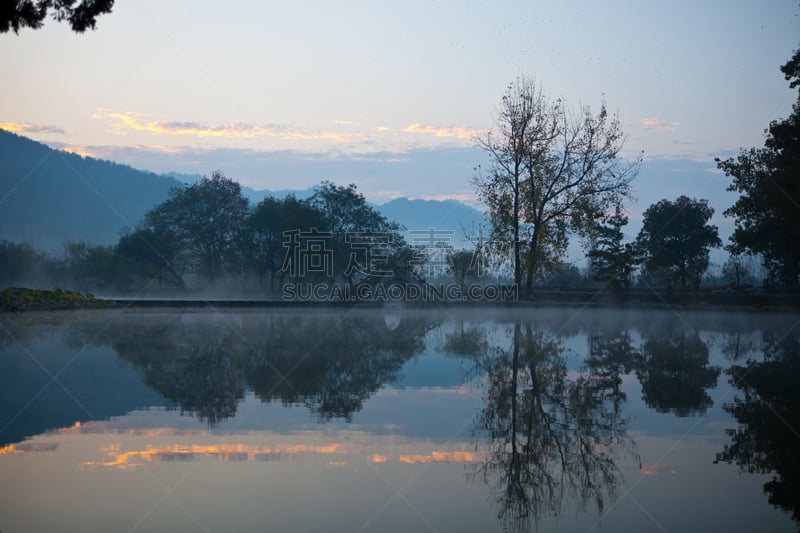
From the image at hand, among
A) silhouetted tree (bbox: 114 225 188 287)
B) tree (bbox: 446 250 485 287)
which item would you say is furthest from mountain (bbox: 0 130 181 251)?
tree (bbox: 446 250 485 287)

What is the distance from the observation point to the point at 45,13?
21.4ft

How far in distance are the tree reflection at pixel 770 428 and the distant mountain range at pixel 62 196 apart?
4381 inches

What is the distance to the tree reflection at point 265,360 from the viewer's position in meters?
8.16

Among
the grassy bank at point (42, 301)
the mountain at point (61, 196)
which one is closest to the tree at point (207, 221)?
the grassy bank at point (42, 301)

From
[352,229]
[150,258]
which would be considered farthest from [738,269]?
[150,258]

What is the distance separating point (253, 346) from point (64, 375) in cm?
431

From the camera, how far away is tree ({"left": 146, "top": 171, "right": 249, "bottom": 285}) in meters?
50.3

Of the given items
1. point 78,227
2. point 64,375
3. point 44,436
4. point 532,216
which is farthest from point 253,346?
point 78,227

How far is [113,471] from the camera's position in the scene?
5.16 m

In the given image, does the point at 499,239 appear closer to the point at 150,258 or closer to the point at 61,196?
the point at 150,258

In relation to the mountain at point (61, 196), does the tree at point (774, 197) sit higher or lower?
lower

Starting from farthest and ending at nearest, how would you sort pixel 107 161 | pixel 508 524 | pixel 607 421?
pixel 107 161
pixel 607 421
pixel 508 524

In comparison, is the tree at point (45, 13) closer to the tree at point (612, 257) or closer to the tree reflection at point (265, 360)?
the tree reflection at point (265, 360)

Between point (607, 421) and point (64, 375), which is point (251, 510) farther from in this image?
point (64, 375)
